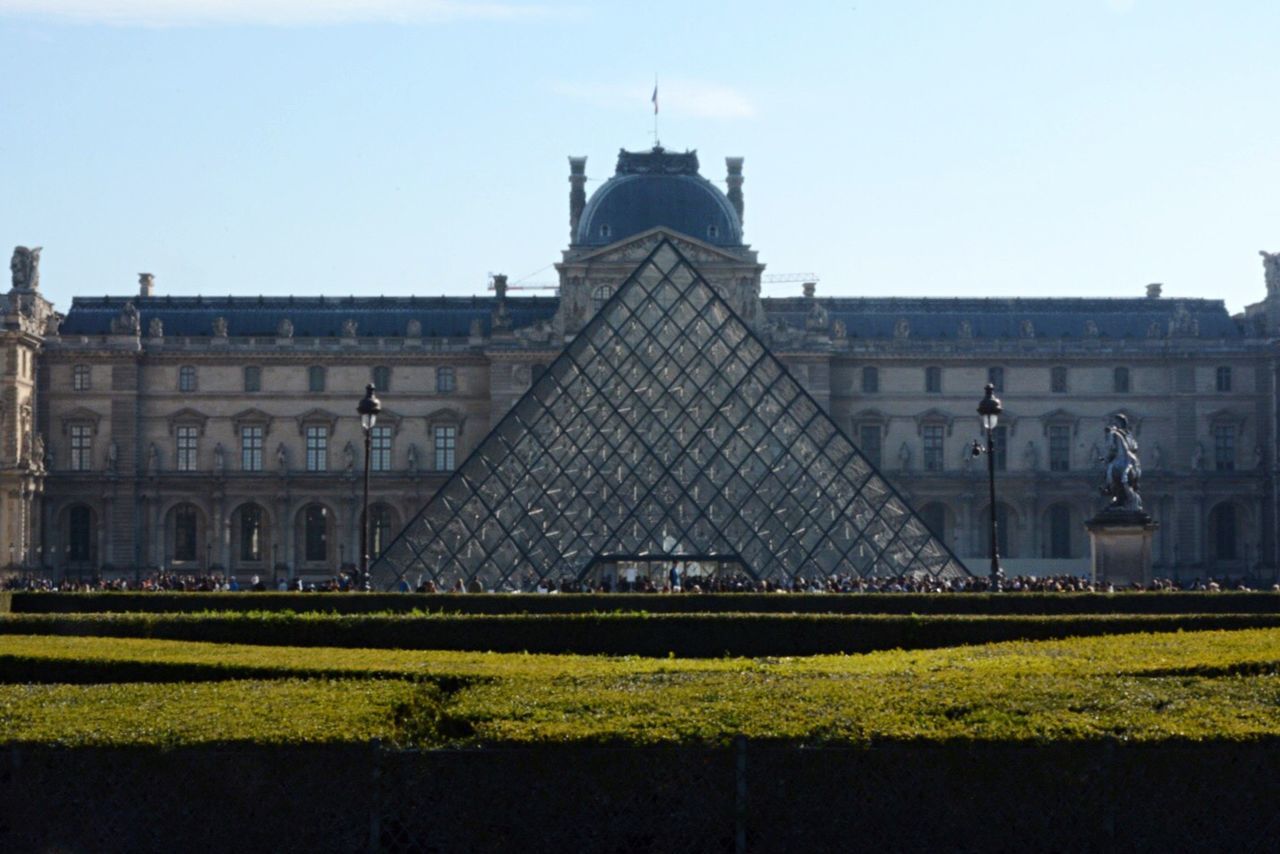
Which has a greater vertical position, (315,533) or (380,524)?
(380,524)

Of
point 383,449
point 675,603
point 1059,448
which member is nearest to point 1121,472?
point 675,603

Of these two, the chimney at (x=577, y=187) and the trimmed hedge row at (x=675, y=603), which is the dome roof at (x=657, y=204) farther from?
the trimmed hedge row at (x=675, y=603)

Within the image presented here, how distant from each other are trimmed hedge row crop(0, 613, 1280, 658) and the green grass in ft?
13.5

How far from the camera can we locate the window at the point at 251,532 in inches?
2318

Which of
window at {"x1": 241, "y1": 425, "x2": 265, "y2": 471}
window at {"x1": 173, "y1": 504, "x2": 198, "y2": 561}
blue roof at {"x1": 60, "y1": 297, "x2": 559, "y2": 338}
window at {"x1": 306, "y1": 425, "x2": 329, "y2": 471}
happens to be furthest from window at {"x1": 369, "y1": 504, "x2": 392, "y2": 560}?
blue roof at {"x1": 60, "y1": 297, "x2": 559, "y2": 338}

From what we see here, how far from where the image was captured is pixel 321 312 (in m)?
60.9

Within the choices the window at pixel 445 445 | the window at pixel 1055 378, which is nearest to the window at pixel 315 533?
the window at pixel 445 445

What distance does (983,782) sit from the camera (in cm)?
898

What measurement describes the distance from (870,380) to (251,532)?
1932cm

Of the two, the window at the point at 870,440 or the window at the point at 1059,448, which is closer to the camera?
the window at the point at 870,440

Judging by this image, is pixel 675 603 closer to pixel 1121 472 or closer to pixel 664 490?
pixel 664 490

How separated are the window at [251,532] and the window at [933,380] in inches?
811

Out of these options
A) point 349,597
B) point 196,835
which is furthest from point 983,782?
→ point 349,597

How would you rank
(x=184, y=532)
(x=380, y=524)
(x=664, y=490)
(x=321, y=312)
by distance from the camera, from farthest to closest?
(x=321, y=312)
(x=380, y=524)
(x=184, y=532)
(x=664, y=490)
